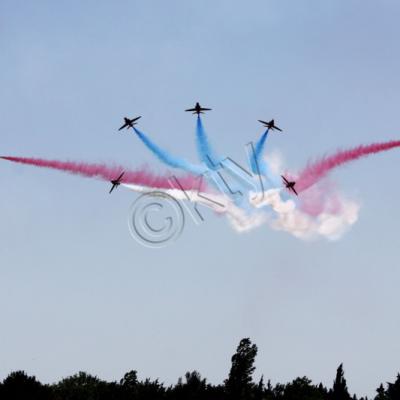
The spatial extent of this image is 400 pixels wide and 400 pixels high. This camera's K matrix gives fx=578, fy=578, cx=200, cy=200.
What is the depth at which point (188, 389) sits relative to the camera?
127 m

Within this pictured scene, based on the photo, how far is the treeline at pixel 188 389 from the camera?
366 ft

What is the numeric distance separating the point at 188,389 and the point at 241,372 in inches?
809

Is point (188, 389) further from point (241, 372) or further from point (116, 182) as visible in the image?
point (116, 182)

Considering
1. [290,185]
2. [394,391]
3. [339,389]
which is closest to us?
[290,185]

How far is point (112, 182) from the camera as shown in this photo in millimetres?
78188

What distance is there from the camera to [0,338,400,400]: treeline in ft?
366

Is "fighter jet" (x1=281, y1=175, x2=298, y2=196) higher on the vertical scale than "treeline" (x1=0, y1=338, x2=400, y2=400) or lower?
higher

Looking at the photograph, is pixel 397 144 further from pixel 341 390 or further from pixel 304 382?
pixel 341 390

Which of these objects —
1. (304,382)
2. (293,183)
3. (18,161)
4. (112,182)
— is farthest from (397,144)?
(304,382)

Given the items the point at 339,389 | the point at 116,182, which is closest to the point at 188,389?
the point at 339,389

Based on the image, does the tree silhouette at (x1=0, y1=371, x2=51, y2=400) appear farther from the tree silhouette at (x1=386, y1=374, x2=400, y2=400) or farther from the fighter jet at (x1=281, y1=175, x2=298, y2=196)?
the tree silhouette at (x1=386, y1=374, x2=400, y2=400)

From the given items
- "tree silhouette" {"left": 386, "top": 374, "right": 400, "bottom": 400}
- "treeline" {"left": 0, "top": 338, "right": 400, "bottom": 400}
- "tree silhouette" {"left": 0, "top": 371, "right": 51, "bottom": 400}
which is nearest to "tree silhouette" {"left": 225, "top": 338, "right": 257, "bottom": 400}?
"treeline" {"left": 0, "top": 338, "right": 400, "bottom": 400}

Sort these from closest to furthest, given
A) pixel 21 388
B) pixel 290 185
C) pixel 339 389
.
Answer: pixel 290 185 → pixel 21 388 → pixel 339 389

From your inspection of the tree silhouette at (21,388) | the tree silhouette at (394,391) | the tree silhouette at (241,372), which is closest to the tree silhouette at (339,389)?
the tree silhouette at (394,391)
